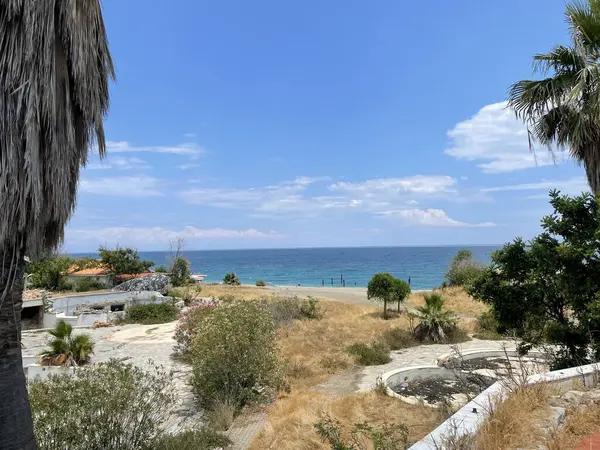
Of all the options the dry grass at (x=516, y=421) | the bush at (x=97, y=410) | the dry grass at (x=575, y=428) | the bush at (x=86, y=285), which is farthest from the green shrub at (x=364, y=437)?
the bush at (x=86, y=285)

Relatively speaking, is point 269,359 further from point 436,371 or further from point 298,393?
point 436,371

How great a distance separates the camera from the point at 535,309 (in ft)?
25.1

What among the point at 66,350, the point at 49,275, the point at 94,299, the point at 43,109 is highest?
the point at 43,109

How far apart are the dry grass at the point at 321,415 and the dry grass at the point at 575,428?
2318 millimetres

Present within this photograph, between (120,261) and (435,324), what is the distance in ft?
119

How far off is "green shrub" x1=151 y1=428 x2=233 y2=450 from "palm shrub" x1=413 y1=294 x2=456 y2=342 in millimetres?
11624

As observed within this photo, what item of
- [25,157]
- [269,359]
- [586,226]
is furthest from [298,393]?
[25,157]

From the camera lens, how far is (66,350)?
13.1 metres

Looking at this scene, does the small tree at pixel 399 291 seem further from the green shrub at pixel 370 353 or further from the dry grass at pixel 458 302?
the green shrub at pixel 370 353

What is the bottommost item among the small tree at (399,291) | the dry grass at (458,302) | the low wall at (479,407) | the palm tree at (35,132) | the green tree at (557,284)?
the dry grass at (458,302)

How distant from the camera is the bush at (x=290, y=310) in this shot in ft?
65.0

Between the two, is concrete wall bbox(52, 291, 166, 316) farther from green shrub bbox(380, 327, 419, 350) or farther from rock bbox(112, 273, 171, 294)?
green shrub bbox(380, 327, 419, 350)

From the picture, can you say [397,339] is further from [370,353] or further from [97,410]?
[97,410]

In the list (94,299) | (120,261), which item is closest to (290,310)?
(94,299)
